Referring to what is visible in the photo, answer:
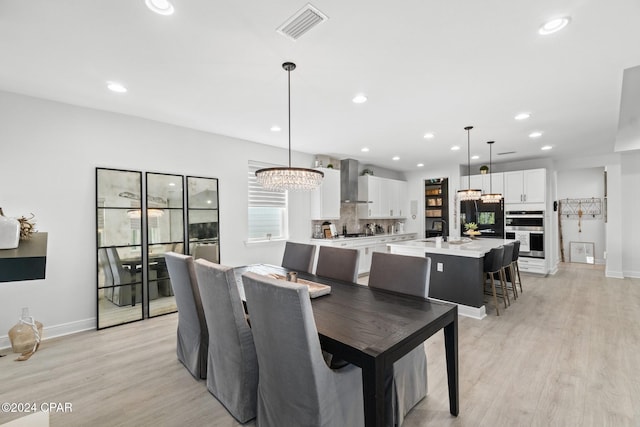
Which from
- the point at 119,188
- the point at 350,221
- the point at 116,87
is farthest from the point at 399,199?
the point at 116,87

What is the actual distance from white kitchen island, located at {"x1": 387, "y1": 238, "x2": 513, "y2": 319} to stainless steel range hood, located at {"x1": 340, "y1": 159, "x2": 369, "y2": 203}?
2414 mm

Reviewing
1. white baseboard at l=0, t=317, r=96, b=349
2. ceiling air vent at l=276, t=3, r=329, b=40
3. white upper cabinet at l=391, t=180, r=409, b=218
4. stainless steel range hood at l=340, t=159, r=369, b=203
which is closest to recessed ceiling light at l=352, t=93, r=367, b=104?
ceiling air vent at l=276, t=3, r=329, b=40

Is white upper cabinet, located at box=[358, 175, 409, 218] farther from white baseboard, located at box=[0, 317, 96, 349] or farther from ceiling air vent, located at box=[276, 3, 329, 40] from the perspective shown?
white baseboard, located at box=[0, 317, 96, 349]

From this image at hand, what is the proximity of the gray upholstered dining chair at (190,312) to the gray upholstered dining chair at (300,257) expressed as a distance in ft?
4.06

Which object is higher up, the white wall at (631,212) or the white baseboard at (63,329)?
the white wall at (631,212)

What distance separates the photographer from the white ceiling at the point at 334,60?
1.82m

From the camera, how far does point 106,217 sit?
3.48 meters

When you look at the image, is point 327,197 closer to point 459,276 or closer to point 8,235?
point 459,276

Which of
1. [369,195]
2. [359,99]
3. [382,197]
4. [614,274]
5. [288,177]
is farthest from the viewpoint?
[382,197]

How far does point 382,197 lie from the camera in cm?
720

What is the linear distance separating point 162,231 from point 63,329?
56.4 inches

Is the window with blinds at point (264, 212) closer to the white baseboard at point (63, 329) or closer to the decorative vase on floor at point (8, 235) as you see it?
the white baseboard at point (63, 329)

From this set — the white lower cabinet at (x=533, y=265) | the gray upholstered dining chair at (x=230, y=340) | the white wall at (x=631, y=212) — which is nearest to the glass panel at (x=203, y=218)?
the gray upholstered dining chair at (x=230, y=340)

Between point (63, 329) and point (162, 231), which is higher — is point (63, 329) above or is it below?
below
